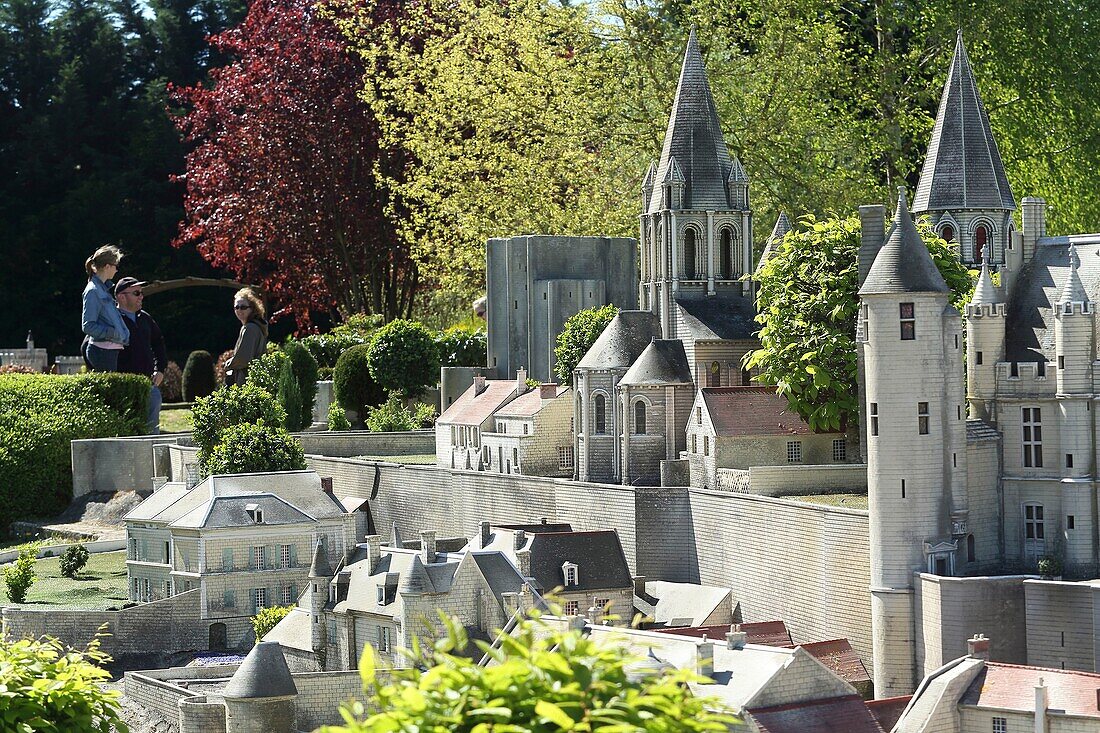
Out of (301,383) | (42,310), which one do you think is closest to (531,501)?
(301,383)

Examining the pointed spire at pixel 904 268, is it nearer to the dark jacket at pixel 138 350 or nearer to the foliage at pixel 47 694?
the foliage at pixel 47 694

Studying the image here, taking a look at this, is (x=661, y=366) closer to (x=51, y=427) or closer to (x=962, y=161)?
(x=962, y=161)

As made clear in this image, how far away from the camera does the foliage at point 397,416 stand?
65875 millimetres

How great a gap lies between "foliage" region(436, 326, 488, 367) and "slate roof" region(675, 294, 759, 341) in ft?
58.8

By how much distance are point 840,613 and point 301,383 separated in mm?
31224

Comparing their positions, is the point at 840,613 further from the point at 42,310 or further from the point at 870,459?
the point at 42,310

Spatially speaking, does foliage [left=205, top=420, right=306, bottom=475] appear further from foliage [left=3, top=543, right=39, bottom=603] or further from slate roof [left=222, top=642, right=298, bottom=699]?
slate roof [left=222, top=642, right=298, bottom=699]

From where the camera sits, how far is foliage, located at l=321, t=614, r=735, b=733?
1711 centimetres

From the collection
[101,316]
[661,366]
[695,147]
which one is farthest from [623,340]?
[101,316]

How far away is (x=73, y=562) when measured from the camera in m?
55.5

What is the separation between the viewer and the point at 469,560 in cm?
4472

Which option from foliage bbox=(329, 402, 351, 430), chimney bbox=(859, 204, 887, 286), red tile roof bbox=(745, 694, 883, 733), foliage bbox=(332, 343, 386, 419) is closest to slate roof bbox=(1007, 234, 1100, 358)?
chimney bbox=(859, 204, 887, 286)

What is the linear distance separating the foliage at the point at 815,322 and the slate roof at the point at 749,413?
0.35 meters

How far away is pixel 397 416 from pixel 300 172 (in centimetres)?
1593
